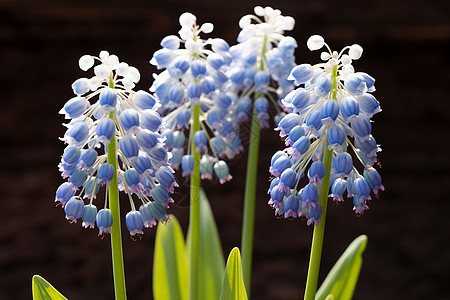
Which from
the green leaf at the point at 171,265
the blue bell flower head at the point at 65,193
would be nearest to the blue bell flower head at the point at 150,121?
the blue bell flower head at the point at 65,193

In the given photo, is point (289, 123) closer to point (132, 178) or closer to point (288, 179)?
point (288, 179)

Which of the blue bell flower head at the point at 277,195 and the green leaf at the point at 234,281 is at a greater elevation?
the blue bell flower head at the point at 277,195

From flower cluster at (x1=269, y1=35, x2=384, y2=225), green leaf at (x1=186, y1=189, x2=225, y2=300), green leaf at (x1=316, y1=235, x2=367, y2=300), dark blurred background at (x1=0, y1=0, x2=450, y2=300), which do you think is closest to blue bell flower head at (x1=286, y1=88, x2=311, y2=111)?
flower cluster at (x1=269, y1=35, x2=384, y2=225)

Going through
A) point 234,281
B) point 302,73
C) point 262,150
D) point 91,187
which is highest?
point 262,150

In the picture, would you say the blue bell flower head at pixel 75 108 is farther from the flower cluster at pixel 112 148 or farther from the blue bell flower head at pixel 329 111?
the blue bell flower head at pixel 329 111

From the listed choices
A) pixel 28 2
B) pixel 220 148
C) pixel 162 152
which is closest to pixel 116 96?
pixel 162 152

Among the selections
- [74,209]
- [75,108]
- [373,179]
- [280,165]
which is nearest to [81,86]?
[75,108]

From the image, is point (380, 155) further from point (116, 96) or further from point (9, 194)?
point (116, 96)
